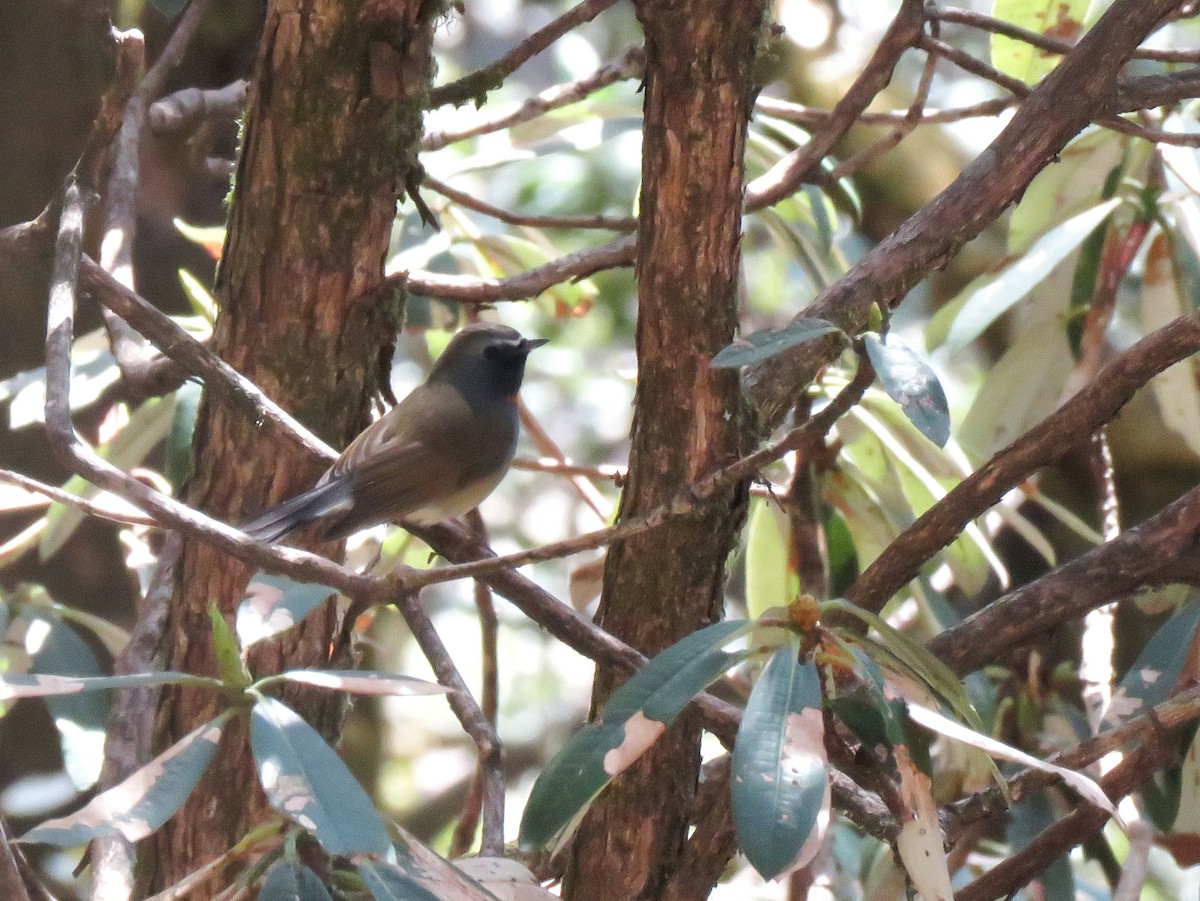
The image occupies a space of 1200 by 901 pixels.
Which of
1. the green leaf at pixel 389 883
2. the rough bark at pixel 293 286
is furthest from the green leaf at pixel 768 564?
the green leaf at pixel 389 883

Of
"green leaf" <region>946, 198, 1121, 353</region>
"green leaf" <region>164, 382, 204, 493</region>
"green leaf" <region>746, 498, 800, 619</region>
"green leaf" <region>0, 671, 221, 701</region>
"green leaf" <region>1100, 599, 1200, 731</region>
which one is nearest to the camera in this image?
"green leaf" <region>0, 671, 221, 701</region>

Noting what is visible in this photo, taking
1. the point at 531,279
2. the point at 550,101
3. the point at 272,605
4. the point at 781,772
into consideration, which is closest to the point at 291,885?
the point at 272,605

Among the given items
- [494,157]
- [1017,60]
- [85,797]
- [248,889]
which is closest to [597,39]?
[494,157]

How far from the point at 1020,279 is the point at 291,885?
184cm

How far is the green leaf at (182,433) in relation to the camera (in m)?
2.37

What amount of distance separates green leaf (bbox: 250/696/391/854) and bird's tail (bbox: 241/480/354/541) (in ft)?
2.19

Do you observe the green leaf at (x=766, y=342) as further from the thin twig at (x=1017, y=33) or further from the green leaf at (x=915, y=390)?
the thin twig at (x=1017, y=33)

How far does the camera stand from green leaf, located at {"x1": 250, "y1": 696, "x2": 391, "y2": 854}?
117 cm

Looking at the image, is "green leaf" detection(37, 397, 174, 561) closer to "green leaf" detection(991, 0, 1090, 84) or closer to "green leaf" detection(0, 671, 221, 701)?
"green leaf" detection(0, 671, 221, 701)

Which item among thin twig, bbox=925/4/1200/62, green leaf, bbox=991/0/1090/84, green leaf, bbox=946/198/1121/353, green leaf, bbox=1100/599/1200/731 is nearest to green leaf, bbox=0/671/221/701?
green leaf, bbox=1100/599/1200/731

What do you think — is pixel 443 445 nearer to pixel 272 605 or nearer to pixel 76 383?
pixel 76 383

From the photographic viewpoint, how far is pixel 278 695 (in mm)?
1894

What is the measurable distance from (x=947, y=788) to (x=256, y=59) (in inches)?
71.3

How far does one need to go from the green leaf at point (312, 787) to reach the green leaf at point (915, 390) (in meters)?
0.66
